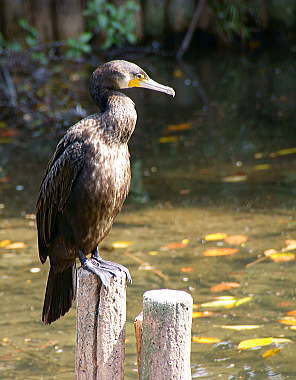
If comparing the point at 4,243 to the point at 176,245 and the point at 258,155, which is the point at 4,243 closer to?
the point at 176,245

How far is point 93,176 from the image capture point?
3.46 meters

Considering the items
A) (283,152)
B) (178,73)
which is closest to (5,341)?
(283,152)

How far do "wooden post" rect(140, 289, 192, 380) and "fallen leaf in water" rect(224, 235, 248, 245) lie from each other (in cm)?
265

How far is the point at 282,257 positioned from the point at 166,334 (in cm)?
247

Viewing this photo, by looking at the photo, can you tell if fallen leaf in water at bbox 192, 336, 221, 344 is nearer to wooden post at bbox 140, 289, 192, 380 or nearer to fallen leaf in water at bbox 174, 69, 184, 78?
wooden post at bbox 140, 289, 192, 380

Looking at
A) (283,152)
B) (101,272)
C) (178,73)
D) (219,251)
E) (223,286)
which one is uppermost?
(101,272)

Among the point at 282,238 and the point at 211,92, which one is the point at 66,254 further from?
the point at 211,92

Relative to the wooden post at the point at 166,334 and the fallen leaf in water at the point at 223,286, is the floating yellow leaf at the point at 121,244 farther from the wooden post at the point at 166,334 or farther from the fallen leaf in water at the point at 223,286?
the wooden post at the point at 166,334

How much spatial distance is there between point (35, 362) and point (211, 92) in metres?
6.45

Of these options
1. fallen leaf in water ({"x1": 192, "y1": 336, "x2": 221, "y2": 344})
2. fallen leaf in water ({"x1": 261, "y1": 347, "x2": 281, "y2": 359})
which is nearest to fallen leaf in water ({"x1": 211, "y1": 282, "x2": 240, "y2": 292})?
fallen leaf in water ({"x1": 192, "y1": 336, "x2": 221, "y2": 344})

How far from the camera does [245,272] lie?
17.2 feet

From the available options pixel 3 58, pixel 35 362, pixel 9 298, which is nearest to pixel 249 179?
pixel 9 298

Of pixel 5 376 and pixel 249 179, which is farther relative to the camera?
pixel 249 179

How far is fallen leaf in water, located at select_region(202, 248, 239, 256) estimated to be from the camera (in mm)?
5547
